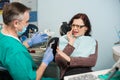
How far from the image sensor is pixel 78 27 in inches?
87.7

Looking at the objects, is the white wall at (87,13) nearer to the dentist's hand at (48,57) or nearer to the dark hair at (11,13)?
the dentist's hand at (48,57)

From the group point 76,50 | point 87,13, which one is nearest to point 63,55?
point 76,50

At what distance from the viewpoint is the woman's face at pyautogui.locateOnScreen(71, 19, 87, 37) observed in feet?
7.29

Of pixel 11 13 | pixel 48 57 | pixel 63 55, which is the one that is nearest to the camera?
pixel 11 13

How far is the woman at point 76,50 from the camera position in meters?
2.08

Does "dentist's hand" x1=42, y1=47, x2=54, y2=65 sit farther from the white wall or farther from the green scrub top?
the white wall

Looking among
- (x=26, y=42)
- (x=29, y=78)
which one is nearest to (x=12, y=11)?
(x=29, y=78)

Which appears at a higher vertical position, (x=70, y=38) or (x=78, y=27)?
(x=78, y=27)

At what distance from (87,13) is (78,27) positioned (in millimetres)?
726

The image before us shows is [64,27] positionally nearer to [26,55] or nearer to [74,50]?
[74,50]

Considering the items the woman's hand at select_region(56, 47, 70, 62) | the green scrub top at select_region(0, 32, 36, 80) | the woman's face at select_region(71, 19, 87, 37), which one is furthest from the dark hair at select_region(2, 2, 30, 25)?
the woman's face at select_region(71, 19, 87, 37)

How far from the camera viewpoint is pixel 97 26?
293 cm

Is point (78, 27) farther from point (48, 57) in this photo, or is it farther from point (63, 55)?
point (48, 57)

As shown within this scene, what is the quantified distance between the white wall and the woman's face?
655 mm
